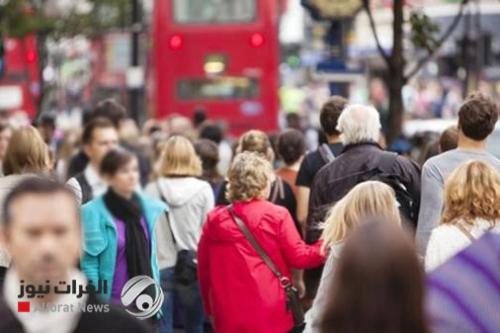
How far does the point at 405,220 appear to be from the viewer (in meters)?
9.39

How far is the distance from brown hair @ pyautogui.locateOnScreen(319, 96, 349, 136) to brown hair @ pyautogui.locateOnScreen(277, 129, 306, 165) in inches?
50.8

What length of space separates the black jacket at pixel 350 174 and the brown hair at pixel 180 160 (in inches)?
66.5

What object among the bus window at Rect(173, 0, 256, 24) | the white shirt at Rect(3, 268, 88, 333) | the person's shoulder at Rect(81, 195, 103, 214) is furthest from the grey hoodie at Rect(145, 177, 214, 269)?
the bus window at Rect(173, 0, 256, 24)

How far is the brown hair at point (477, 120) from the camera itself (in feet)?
32.3

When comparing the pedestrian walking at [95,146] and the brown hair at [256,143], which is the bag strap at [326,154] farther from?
the pedestrian walking at [95,146]

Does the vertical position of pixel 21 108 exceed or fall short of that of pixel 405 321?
it falls short

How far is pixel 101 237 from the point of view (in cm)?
884

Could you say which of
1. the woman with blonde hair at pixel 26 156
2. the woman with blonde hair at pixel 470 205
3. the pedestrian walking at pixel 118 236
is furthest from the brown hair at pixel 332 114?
the woman with blonde hair at pixel 470 205

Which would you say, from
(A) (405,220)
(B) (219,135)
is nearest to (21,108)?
(B) (219,135)

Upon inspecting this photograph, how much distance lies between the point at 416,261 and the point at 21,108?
1430 inches

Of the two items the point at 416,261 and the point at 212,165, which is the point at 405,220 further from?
the point at 416,261

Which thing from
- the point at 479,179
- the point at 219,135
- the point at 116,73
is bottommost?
the point at 116,73

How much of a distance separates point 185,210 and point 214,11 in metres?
19.8

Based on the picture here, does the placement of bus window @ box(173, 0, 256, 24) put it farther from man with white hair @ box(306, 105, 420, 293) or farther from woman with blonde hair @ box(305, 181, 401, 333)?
woman with blonde hair @ box(305, 181, 401, 333)
